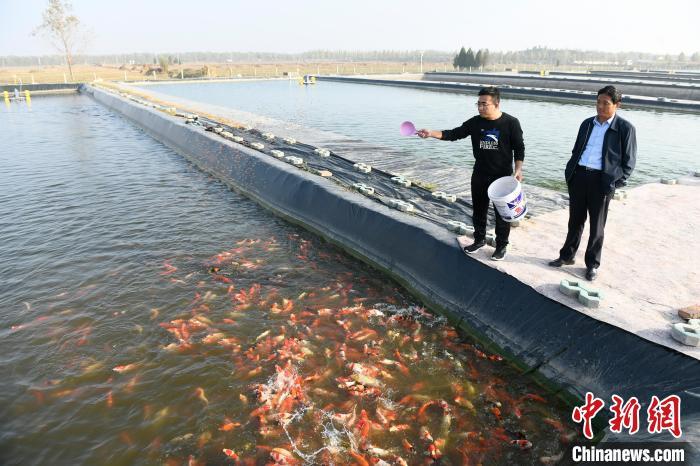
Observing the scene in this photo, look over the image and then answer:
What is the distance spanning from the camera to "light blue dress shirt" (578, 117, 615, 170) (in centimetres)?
542

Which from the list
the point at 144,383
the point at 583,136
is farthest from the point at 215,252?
the point at 583,136

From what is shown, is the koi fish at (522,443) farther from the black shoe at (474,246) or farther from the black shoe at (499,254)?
the black shoe at (474,246)

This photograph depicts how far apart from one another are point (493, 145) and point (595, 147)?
1.28m

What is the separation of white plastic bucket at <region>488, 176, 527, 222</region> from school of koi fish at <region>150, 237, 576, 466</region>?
2.06 m

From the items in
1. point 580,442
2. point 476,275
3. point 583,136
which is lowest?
point 580,442

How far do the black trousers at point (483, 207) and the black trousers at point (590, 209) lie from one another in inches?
35.9

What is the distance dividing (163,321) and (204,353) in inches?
47.6

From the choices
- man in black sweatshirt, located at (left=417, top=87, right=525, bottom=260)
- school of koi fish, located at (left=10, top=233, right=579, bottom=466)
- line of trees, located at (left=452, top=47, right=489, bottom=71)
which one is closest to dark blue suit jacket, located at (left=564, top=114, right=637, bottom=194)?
man in black sweatshirt, located at (left=417, top=87, right=525, bottom=260)

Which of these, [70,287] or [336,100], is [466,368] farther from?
[336,100]

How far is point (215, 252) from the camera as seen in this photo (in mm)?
9219

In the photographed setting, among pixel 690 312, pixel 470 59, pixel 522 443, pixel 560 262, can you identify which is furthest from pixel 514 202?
pixel 470 59

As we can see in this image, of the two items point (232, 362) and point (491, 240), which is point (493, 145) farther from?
point (232, 362)

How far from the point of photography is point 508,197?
18.3 ft

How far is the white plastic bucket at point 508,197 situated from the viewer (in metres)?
5.62
